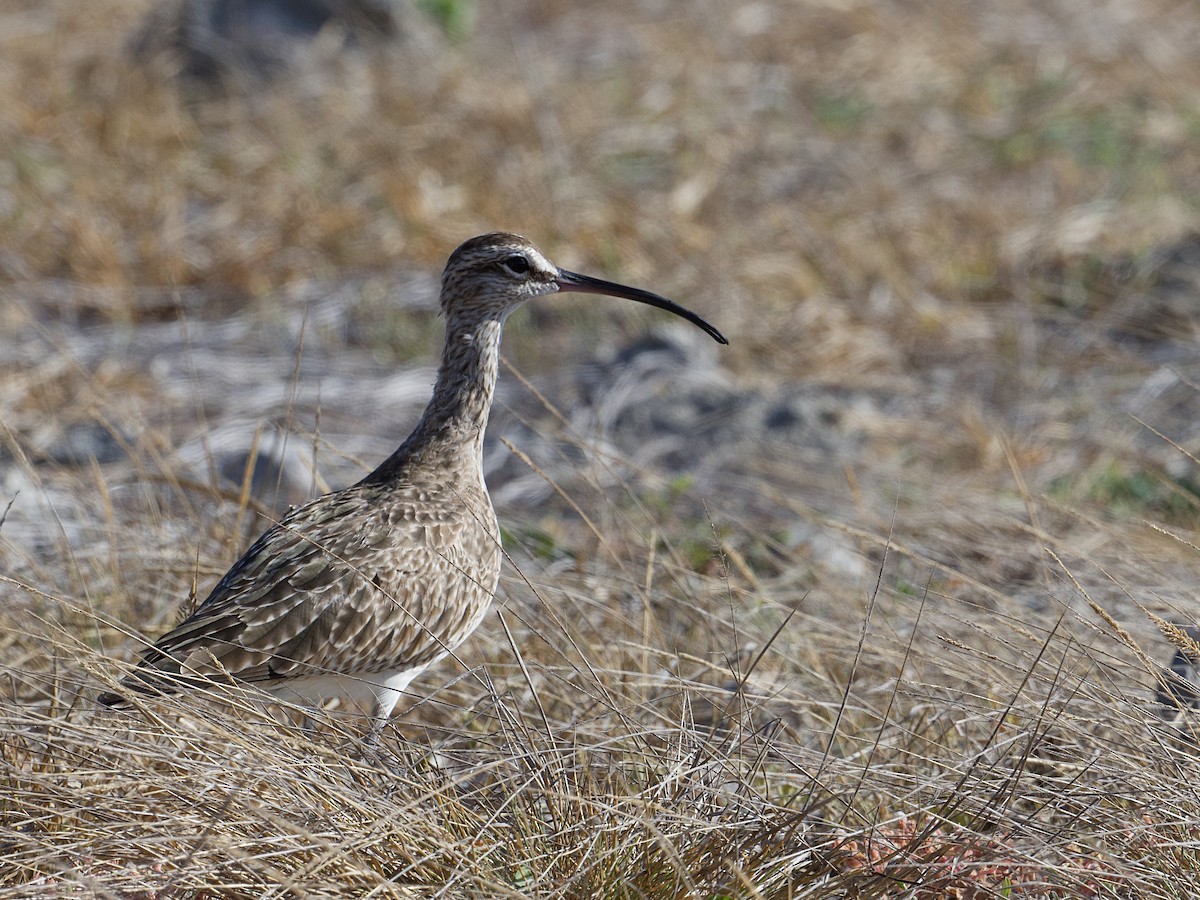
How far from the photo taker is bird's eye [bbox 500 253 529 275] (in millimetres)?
4941

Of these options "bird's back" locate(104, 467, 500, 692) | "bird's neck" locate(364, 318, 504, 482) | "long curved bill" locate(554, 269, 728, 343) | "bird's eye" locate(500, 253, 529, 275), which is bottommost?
"bird's back" locate(104, 467, 500, 692)

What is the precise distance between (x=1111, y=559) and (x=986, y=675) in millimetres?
1940

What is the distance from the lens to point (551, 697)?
172 inches

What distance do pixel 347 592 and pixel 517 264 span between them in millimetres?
1253

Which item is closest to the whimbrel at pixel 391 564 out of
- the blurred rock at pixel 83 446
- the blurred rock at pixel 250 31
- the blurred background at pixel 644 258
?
the blurred background at pixel 644 258

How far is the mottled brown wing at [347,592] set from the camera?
4.21 meters

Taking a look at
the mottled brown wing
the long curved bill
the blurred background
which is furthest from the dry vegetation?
the long curved bill

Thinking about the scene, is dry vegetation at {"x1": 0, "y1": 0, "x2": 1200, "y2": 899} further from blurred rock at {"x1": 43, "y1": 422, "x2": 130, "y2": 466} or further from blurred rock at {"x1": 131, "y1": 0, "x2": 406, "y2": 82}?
blurred rock at {"x1": 131, "y1": 0, "x2": 406, "y2": 82}

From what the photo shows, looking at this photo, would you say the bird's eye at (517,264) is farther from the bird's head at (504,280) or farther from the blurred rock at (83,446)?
the blurred rock at (83,446)

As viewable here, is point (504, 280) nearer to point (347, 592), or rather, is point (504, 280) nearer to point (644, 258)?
point (347, 592)

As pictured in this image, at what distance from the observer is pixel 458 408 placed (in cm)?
495

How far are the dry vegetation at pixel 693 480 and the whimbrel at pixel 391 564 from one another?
0.26 m

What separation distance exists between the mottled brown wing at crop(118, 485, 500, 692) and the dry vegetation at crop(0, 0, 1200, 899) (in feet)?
0.84

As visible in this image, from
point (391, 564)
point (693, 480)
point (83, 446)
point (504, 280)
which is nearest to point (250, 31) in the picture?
point (83, 446)
